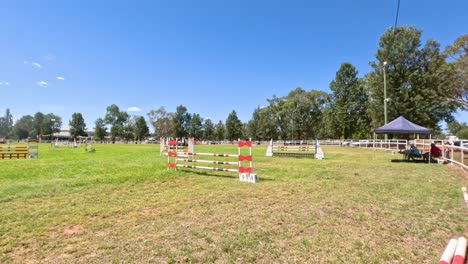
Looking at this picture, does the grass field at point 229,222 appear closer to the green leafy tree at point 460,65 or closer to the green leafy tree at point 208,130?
the green leafy tree at point 460,65

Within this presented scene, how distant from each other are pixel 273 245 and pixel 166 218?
1.98 meters

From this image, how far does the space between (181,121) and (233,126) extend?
1740 centimetres

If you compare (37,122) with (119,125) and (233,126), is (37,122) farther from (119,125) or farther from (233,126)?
(233,126)

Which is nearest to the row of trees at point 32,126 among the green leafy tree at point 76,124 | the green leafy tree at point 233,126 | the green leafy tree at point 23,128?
the green leafy tree at point 23,128

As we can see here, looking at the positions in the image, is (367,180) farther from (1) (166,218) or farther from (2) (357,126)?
(2) (357,126)

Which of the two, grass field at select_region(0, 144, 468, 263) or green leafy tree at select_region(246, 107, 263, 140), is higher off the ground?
green leafy tree at select_region(246, 107, 263, 140)

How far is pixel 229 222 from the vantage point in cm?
404

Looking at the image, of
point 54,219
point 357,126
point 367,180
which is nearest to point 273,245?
point 54,219

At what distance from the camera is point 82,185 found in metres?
7.06

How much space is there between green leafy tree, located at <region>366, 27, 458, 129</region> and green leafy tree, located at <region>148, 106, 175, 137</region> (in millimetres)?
60912

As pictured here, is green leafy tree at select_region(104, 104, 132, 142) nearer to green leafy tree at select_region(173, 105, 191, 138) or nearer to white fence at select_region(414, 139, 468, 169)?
green leafy tree at select_region(173, 105, 191, 138)

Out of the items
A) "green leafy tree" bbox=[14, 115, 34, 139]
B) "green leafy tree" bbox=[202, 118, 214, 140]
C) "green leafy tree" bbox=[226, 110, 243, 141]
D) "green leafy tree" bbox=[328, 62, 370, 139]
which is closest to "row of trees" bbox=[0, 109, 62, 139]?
"green leafy tree" bbox=[14, 115, 34, 139]

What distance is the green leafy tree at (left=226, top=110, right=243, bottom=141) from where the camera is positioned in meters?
80.8

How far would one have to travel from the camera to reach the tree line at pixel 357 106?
29.7 metres
